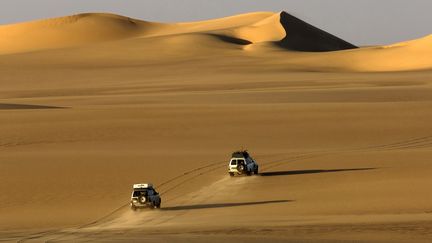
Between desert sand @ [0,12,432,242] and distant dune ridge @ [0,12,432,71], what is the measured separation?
19723 mm

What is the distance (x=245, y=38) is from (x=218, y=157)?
102 m

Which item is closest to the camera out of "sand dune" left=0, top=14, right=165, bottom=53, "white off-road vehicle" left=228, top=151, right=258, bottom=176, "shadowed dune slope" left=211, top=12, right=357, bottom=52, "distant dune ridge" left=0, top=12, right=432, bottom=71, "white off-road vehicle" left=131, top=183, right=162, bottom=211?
"white off-road vehicle" left=131, top=183, right=162, bottom=211

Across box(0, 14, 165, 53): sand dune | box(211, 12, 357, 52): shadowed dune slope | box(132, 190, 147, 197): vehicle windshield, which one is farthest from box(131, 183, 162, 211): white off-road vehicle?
box(0, 14, 165, 53): sand dune

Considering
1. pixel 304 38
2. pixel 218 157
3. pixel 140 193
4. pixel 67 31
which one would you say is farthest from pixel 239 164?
pixel 67 31

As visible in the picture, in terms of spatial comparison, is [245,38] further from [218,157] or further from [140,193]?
[140,193]

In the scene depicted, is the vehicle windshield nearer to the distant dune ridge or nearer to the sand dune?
the distant dune ridge

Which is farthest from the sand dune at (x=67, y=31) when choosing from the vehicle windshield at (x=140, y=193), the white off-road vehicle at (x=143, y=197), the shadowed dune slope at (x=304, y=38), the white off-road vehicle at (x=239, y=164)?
the vehicle windshield at (x=140, y=193)

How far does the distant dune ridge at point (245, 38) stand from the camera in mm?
117412

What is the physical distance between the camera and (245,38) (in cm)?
13950

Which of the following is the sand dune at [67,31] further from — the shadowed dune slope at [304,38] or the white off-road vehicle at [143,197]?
the white off-road vehicle at [143,197]

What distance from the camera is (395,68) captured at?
113 m

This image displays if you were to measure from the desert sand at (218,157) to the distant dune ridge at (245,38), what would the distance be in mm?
19723

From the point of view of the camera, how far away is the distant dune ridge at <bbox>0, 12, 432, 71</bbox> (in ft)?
385

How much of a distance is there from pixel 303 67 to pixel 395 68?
9.25m
